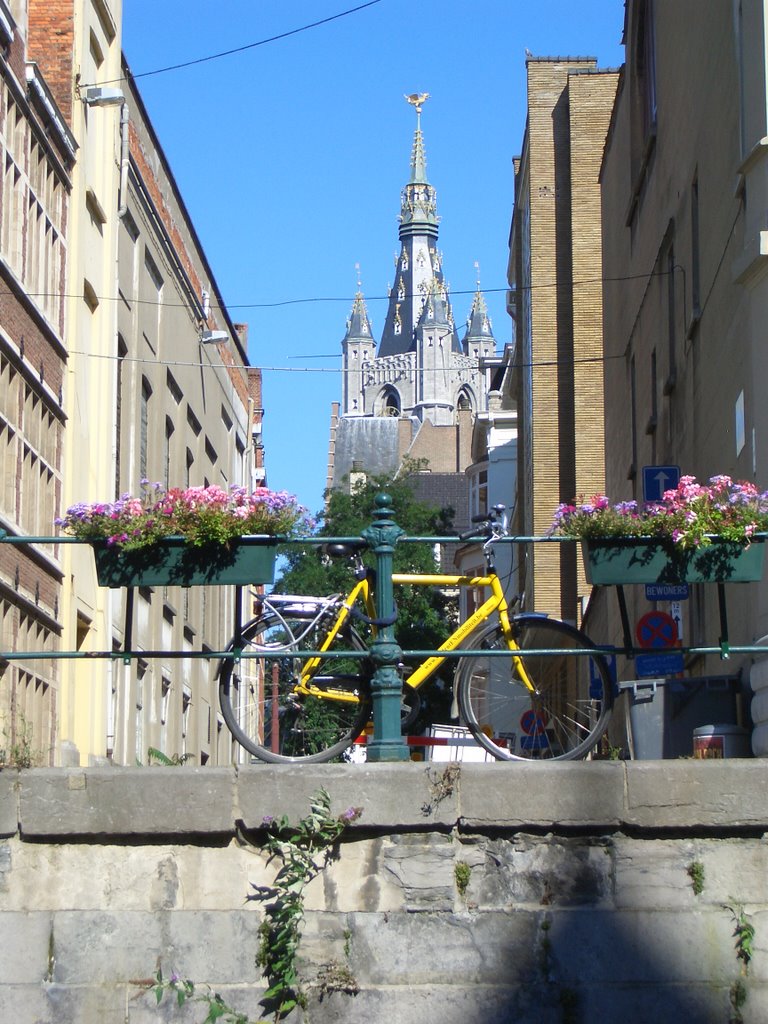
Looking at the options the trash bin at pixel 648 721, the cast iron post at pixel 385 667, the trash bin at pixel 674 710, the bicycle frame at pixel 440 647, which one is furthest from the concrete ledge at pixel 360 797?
the trash bin at pixel 648 721

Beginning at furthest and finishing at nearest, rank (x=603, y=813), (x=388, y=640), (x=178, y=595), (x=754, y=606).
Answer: (x=178, y=595), (x=754, y=606), (x=388, y=640), (x=603, y=813)

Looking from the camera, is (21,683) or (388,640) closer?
(388,640)

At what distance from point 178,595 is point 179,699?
6.35 feet

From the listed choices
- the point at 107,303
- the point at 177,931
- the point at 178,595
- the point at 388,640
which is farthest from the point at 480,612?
the point at 178,595

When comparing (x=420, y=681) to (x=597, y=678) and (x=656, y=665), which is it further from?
(x=656, y=665)

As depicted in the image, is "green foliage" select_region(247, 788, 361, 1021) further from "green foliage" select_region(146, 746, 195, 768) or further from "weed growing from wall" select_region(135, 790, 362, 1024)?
"green foliage" select_region(146, 746, 195, 768)

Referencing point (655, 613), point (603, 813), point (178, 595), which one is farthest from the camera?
point (178, 595)

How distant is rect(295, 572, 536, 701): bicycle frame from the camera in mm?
8328

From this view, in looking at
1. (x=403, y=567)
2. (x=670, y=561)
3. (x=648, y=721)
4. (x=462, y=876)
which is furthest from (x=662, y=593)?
(x=403, y=567)

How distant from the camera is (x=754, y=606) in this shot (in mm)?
10945

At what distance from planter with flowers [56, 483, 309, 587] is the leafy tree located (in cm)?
3131

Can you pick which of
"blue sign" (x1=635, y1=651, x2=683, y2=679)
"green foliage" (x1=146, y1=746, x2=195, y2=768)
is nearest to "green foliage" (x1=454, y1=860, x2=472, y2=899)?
"green foliage" (x1=146, y1=746, x2=195, y2=768)

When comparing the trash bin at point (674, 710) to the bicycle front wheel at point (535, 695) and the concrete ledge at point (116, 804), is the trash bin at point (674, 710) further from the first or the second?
the concrete ledge at point (116, 804)

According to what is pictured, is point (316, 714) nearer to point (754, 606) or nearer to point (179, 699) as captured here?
point (754, 606)
